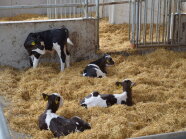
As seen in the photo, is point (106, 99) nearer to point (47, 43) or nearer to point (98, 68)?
point (98, 68)

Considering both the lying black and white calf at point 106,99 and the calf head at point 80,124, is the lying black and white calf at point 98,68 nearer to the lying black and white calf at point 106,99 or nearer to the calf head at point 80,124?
the lying black and white calf at point 106,99

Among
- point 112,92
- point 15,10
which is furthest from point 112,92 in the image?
point 15,10

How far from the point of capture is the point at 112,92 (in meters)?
6.45

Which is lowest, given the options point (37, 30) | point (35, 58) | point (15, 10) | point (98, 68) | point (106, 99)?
point (106, 99)

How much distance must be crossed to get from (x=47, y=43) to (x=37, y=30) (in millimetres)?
474

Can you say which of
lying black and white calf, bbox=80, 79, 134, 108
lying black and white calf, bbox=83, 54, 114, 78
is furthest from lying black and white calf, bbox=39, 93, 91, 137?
lying black and white calf, bbox=83, 54, 114, 78

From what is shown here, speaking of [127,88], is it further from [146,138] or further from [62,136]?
[146,138]

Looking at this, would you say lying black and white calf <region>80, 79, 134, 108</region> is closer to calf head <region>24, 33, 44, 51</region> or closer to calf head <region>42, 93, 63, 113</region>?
calf head <region>42, 93, 63, 113</region>

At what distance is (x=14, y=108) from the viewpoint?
5.88m

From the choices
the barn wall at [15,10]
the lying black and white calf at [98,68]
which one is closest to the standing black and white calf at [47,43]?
the lying black and white calf at [98,68]

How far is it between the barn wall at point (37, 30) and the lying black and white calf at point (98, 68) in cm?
100

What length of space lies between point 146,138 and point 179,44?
6224 mm

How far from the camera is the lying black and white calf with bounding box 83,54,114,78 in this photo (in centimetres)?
727

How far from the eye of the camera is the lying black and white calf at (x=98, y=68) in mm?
7270
